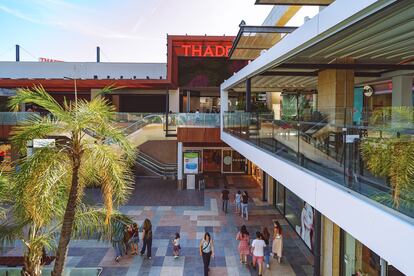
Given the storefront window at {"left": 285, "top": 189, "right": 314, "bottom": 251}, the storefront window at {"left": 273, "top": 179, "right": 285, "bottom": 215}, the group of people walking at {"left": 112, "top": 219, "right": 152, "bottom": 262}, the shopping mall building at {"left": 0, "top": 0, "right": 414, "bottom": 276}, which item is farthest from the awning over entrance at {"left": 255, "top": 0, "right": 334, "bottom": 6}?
the group of people walking at {"left": 112, "top": 219, "right": 152, "bottom": 262}

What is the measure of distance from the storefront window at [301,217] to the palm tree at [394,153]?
7.48 meters

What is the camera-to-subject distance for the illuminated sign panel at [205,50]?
29.6m

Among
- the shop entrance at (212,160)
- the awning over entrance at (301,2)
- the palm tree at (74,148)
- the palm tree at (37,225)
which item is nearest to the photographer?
the palm tree at (74,148)

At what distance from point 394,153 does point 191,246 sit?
9.77 metres

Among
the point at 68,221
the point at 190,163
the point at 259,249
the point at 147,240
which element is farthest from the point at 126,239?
the point at 190,163

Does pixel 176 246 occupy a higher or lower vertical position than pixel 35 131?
lower

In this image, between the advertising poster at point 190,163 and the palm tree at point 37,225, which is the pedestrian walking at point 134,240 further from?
the advertising poster at point 190,163

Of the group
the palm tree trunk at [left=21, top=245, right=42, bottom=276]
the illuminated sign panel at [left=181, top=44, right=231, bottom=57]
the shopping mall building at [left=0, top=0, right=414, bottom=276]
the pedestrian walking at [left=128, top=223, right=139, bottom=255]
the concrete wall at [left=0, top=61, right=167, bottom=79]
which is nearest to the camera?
the shopping mall building at [left=0, top=0, right=414, bottom=276]

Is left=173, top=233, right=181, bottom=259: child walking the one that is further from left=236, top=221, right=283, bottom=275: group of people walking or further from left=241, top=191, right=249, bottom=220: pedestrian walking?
left=241, top=191, right=249, bottom=220: pedestrian walking

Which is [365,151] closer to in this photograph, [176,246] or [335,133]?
[335,133]

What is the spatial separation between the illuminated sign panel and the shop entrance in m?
8.00

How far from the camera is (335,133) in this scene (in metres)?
6.30

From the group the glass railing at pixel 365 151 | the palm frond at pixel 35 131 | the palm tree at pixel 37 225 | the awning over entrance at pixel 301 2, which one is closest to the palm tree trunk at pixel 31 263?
the palm tree at pixel 37 225

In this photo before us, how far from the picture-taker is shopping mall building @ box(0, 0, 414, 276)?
4516 mm
